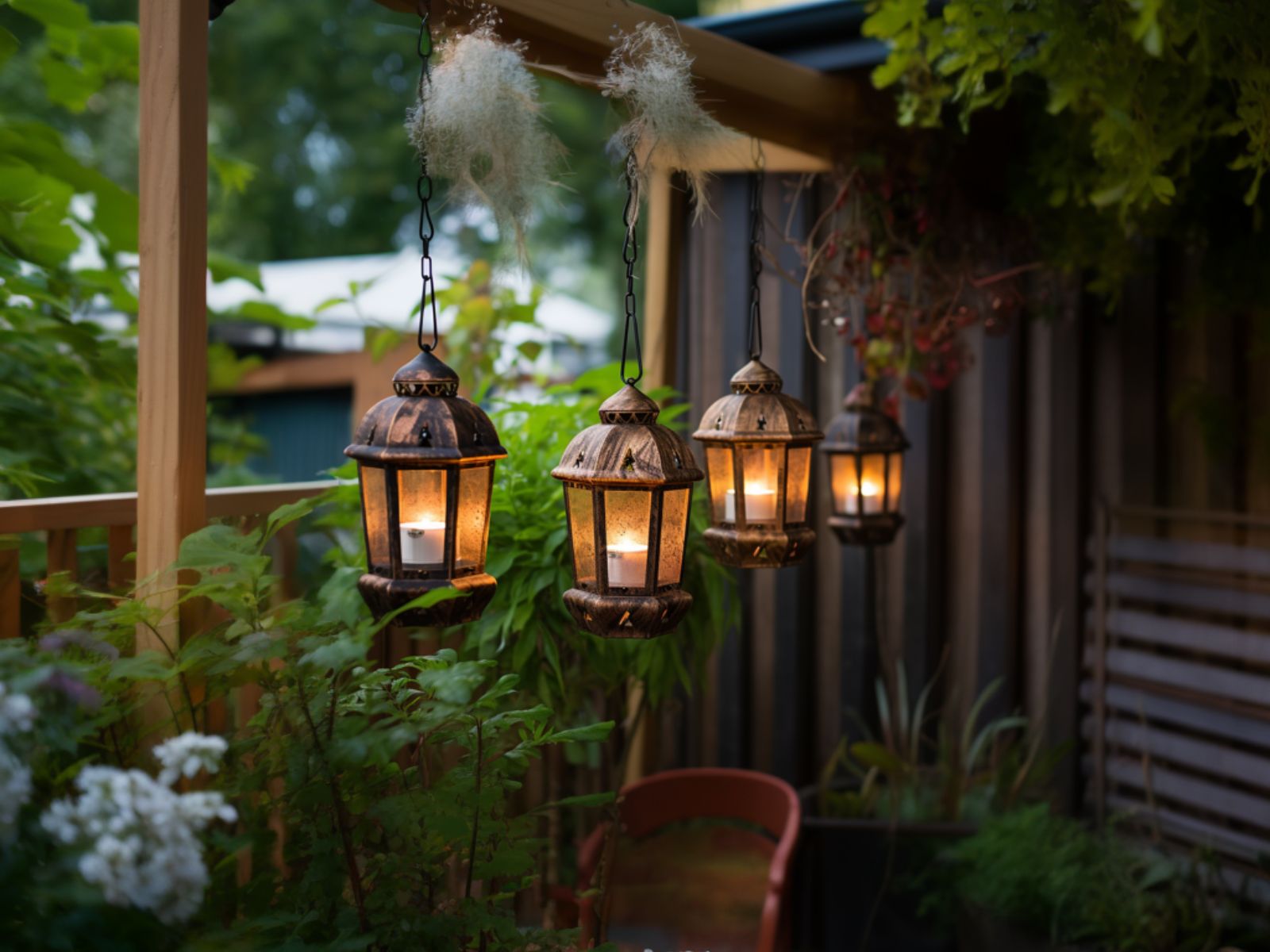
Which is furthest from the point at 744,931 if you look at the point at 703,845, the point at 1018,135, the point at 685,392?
the point at 1018,135

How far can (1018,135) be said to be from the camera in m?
3.47

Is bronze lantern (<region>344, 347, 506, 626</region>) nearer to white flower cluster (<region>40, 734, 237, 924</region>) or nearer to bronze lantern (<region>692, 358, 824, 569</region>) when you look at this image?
white flower cluster (<region>40, 734, 237, 924</region>)

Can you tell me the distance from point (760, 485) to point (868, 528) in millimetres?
1004

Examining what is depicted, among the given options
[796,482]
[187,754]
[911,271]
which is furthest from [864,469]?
[187,754]

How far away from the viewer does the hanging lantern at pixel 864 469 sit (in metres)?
3.05

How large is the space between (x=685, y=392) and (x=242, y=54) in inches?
335

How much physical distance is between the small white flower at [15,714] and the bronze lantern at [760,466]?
1.29 m

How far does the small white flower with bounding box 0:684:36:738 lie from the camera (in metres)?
1.28

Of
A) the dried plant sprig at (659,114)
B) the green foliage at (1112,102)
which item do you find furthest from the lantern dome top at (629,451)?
the green foliage at (1112,102)

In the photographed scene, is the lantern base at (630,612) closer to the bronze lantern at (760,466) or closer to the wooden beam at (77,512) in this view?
the bronze lantern at (760,466)

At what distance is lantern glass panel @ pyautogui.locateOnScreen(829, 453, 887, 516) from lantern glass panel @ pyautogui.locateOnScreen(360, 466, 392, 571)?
5.49 ft

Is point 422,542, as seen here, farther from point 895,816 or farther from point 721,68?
point 895,816

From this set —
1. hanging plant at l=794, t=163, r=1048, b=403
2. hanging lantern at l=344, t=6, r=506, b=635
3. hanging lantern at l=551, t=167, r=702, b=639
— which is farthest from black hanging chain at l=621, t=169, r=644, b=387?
hanging plant at l=794, t=163, r=1048, b=403

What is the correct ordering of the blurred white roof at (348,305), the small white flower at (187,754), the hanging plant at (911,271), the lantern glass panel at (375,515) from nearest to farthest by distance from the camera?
the small white flower at (187,754) < the lantern glass panel at (375,515) < the hanging plant at (911,271) < the blurred white roof at (348,305)
